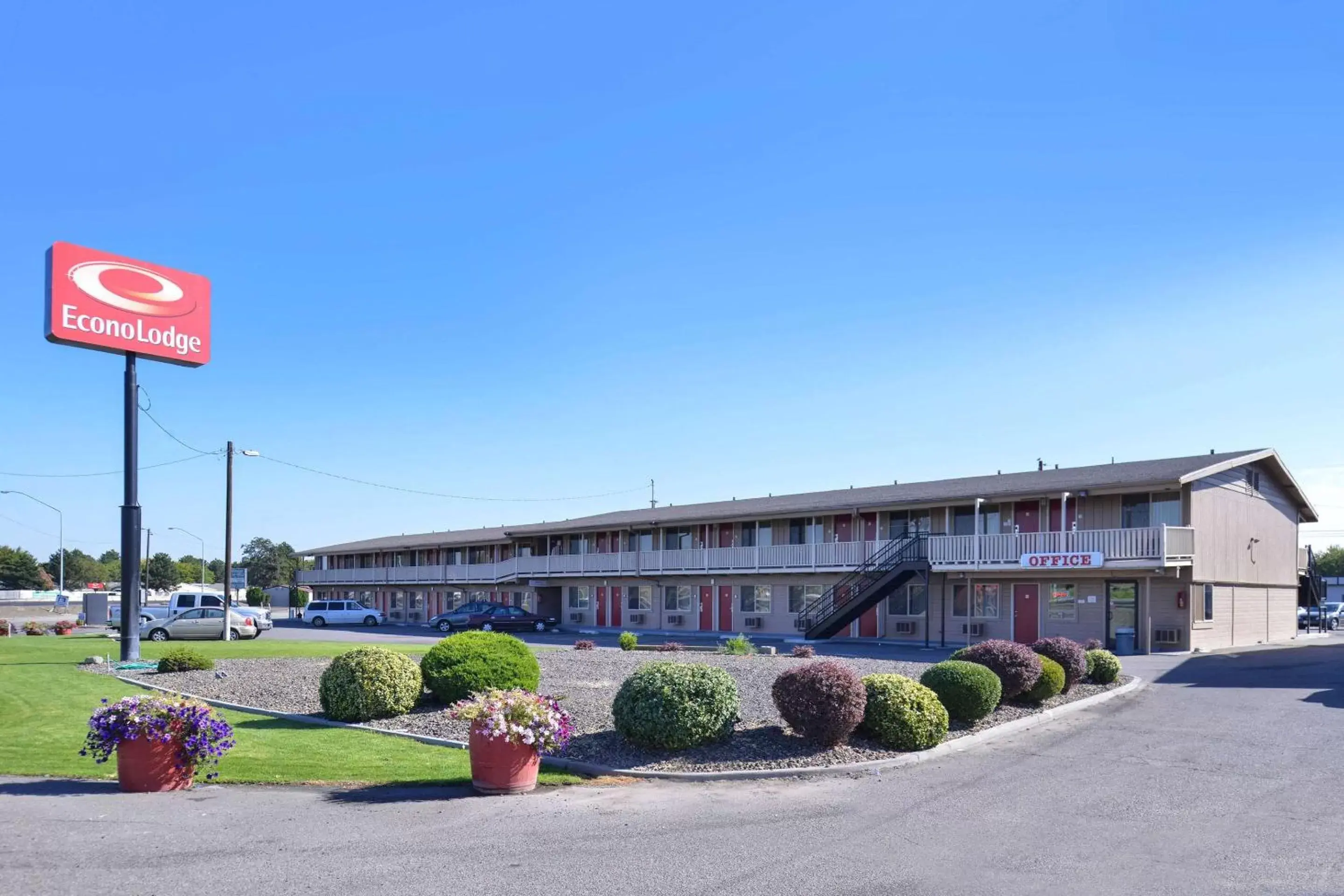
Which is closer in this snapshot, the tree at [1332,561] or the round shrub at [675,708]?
the round shrub at [675,708]

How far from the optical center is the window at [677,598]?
46531 mm

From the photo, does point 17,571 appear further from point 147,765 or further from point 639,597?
point 147,765

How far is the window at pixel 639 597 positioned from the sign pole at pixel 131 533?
2613 centimetres

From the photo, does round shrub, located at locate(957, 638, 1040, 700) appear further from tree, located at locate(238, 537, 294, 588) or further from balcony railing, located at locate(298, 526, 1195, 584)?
tree, located at locate(238, 537, 294, 588)

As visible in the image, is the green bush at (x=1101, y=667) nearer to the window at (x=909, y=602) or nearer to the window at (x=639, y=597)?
the window at (x=909, y=602)

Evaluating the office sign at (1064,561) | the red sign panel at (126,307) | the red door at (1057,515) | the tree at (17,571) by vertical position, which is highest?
the red sign panel at (126,307)

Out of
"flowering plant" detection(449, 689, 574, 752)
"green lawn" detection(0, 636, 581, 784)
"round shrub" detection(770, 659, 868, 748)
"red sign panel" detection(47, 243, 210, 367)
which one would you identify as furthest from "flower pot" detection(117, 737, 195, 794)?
"red sign panel" detection(47, 243, 210, 367)

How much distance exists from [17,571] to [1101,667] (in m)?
132

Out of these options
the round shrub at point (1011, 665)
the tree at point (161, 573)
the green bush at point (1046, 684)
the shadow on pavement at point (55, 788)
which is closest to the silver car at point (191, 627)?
the shadow on pavement at point (55, 788)

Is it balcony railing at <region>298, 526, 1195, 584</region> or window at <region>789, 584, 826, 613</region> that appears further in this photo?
window at <region>789, 584, 826, 613</region>

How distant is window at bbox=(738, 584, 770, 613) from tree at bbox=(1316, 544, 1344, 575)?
10100cm

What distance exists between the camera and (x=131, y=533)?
2522 cm

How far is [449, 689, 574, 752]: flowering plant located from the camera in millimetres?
10406

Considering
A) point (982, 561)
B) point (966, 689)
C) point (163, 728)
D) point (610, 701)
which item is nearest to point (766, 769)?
point (966, 689)
